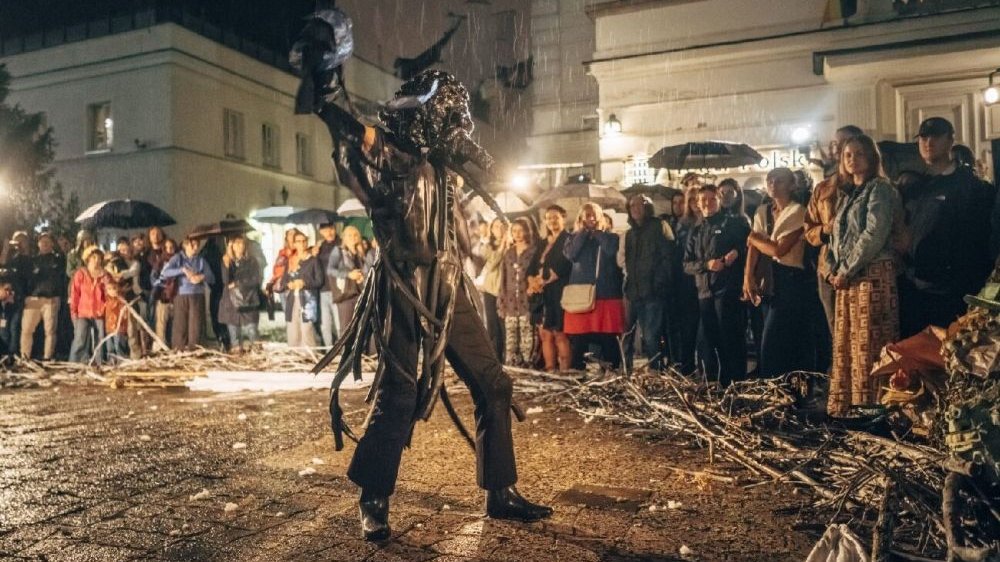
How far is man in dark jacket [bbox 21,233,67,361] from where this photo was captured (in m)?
13.5

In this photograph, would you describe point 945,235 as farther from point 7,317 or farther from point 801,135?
point 7,317

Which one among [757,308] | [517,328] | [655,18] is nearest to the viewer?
[757,308]

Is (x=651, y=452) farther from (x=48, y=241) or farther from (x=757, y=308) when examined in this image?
(x=48, y=241)

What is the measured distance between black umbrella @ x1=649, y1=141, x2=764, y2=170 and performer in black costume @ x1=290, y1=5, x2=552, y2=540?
10.0 m

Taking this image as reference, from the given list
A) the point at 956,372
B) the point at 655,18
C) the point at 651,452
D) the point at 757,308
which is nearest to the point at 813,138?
the point at 655,18

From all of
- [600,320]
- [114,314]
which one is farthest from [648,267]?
[114,314]

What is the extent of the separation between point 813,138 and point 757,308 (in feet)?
30.9

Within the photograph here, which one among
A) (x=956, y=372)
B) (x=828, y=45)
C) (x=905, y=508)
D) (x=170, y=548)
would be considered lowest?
(x=170, y=548)

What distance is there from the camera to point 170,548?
12.4 ft

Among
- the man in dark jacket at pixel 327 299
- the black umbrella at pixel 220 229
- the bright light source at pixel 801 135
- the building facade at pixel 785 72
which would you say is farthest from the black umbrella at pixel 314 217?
the bright light source at pixel 801 135

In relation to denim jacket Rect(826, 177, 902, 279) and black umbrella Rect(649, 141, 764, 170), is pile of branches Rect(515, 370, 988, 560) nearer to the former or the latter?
denim jacket Rect(826, 177, 902, 279)

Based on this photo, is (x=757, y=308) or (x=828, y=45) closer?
(x=757, y=308)

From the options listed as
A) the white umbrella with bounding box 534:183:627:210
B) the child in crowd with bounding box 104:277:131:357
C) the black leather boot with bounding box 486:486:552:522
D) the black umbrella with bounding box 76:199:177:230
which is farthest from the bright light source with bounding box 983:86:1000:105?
the black umbrella with bounding box 76:199:177:230

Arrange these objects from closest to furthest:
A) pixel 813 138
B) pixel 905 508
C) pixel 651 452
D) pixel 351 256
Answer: pixel 905 508, pixel 651 452, pixel 351 256, pixel 813 138
